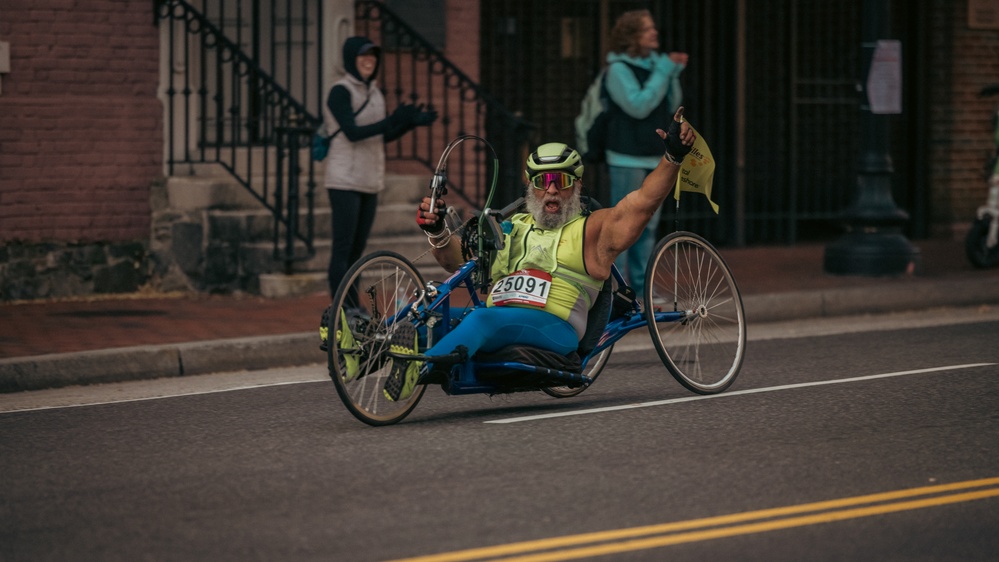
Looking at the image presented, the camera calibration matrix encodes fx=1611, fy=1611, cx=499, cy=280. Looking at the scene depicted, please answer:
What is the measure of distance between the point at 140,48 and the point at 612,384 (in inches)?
250

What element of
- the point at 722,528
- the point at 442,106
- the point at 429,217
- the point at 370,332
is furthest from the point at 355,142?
the point at 722,528

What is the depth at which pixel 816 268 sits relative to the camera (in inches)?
579

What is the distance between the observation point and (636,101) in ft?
36.6

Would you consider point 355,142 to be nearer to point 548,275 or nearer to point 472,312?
point 548,275

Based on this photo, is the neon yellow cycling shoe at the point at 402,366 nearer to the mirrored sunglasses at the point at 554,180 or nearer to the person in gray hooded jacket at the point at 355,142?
the mirrored sunglasses at the point at 554,180

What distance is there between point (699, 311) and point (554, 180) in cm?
117

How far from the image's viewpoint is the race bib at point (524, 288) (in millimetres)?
7609

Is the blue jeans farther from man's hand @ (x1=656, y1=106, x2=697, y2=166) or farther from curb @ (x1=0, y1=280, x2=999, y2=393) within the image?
man's hand @ (x1=656, y1=106, x2=697, y2=166)

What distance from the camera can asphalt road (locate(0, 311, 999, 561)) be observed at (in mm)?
5426

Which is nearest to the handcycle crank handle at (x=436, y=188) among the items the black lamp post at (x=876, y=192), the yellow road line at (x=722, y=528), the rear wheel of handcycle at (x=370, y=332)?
the rear wheel of handcycle at (x=370, y=332)

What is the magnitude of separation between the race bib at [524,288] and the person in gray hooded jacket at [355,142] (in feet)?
10.6

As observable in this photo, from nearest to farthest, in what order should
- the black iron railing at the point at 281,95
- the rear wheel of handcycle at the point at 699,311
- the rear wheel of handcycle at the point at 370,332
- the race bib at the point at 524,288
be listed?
the rear wheel of handcycle at the point at 370,332, the race bib at the point at 524,288, the rear wheel of handcycle at the point at 699,311, the black iron railing at the point at 281,95

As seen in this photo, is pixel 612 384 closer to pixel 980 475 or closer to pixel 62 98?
pixel 980 475

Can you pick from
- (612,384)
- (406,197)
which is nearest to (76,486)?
(612,384)
